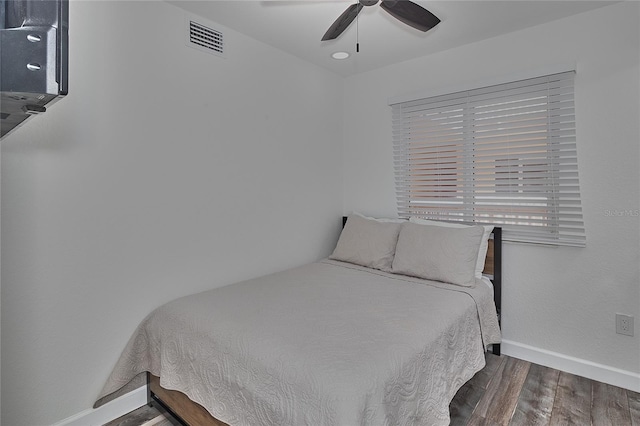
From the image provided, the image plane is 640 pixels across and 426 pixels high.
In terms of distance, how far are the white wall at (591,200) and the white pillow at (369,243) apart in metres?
0.90

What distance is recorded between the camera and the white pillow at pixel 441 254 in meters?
2.44

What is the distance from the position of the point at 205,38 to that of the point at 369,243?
1956 millimetres

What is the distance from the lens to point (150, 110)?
6.97ft

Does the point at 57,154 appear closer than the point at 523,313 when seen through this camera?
Yes

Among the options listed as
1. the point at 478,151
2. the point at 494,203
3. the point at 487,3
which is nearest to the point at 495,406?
the point at 494,203

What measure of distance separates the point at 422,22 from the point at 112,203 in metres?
1.98

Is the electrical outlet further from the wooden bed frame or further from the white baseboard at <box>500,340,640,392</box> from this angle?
the wooden bed frame

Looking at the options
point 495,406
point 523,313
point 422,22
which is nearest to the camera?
point 422,22

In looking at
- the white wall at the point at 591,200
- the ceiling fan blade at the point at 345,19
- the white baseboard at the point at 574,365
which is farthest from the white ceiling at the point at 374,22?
the white baseboard at the point at 574,365

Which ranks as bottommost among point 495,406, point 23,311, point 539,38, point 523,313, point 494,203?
point 495,406

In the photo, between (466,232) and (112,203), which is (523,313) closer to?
(466,232)

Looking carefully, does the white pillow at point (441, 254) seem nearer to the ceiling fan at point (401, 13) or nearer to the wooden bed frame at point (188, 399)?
the wooden bed frame at point (188, 399)

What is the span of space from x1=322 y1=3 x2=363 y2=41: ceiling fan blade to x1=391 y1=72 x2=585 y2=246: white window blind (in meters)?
1.32

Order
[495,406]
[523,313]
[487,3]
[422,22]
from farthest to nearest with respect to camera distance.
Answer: [523,313] → [487,3] → [495,406] → [422,22]
